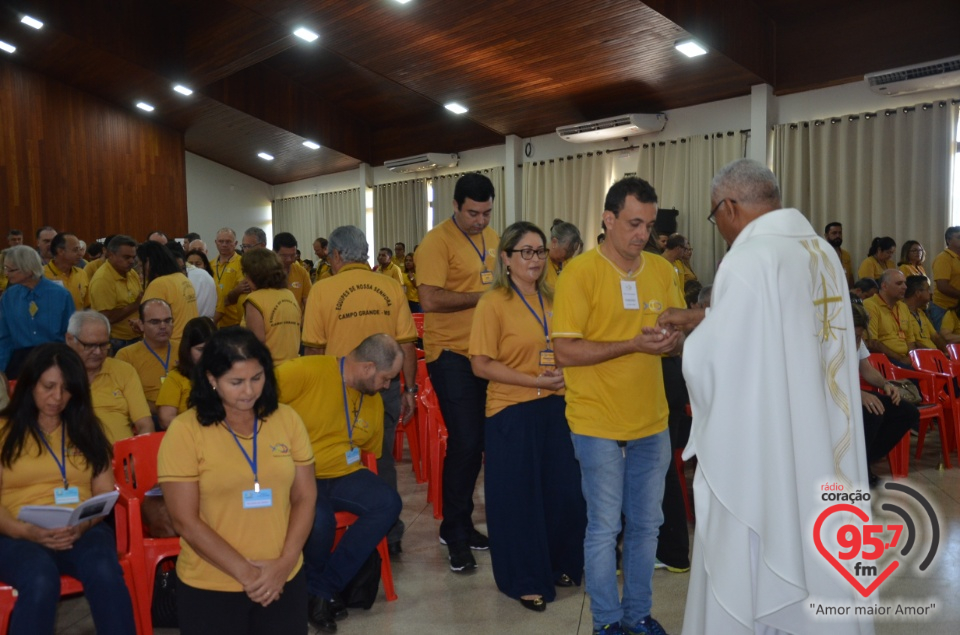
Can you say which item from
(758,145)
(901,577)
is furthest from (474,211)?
(758,145)

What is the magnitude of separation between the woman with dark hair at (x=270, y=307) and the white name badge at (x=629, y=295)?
2497 mm

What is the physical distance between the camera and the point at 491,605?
10.4 ft

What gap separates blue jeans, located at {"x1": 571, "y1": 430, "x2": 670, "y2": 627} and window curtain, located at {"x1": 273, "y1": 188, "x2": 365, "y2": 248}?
13054 millimetres

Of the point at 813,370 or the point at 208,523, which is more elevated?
the point at 813,370

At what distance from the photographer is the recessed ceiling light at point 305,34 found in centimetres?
848

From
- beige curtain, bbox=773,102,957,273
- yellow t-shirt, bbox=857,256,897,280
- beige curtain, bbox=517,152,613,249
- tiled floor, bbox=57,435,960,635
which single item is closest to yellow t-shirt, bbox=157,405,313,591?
tiled floor, bbox=57,435,960,635

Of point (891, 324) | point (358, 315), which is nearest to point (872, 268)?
point (891, 324)

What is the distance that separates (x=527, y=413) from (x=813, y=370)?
1.29 metres

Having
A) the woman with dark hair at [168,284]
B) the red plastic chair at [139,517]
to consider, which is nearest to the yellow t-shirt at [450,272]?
the red plastic chair at [139,517]

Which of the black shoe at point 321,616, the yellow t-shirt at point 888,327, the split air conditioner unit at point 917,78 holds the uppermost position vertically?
the split air conditioner unit at point 917,78

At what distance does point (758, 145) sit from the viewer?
30.6 ft

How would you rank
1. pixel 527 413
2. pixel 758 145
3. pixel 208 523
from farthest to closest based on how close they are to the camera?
1. pixel 758 145
2. pixel 527 413
3. pixel 208 523

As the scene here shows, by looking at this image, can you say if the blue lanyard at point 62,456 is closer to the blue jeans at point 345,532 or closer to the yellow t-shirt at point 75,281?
the blue jeans at point 345,532

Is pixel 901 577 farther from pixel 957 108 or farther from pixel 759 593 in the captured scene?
pixel 957 108
